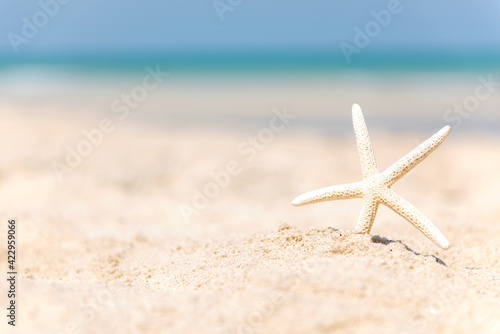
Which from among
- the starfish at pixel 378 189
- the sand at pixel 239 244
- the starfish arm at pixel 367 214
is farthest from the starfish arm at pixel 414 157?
the sand at pixel 239 244

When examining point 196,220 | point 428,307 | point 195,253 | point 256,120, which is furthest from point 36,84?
point 428,307

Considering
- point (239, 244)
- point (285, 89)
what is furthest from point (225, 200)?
point (285, 89)

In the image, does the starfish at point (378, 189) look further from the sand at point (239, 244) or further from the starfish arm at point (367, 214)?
the sand at point (239, 244)

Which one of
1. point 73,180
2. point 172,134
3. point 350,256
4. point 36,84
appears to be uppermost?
point 36,84

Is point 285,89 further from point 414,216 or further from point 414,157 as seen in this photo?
point 414,216

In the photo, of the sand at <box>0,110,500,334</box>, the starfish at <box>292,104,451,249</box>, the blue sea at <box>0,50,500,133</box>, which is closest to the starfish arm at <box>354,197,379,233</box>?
the starfish at <box>292,104,451,249</box>

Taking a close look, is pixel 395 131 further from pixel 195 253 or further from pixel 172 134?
pixel 195 253

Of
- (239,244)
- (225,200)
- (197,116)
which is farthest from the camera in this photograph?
(197,116)
